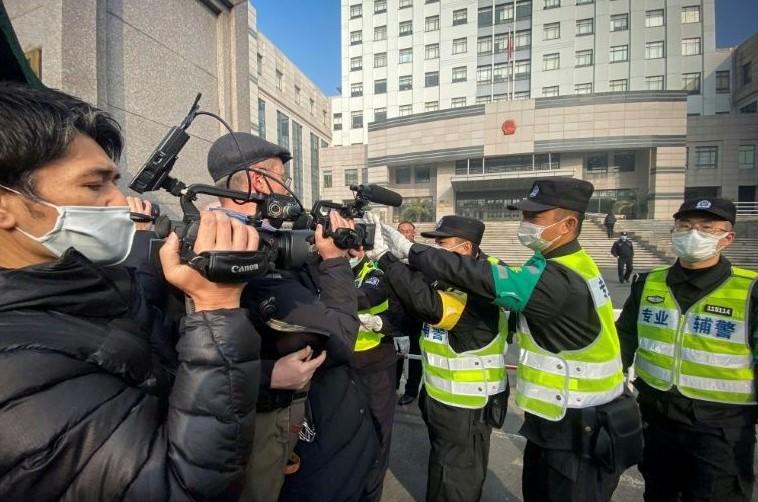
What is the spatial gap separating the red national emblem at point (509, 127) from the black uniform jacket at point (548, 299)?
106 feet

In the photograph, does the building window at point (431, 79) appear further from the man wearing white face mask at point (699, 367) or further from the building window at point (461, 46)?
the man wearing white face mask at point (699, 367)

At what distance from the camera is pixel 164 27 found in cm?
466

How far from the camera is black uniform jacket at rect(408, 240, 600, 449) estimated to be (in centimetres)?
191

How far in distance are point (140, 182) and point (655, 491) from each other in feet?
10.3

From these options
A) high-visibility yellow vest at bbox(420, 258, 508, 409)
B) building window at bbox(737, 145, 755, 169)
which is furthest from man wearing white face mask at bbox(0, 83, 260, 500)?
building window at bbox(737, 145, 755, 169)

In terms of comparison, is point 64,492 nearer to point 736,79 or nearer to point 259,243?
point 259,243

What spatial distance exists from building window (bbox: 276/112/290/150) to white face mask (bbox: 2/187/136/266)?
34629 mm

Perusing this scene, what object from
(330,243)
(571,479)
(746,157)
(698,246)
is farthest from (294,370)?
(746,157)

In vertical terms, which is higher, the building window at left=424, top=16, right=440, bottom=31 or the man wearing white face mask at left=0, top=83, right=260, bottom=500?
the building window at left=424, top=16, right=440, bottom=31

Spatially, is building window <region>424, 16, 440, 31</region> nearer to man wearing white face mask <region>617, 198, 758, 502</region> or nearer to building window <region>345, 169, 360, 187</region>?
building window <region>345, 169, 360, 187</region>

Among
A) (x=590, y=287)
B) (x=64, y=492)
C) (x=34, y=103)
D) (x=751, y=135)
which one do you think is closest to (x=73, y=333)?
(x=64, y=492)

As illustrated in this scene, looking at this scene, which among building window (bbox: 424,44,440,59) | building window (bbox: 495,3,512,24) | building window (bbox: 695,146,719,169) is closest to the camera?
building window (bbox: 695,146,719,169)

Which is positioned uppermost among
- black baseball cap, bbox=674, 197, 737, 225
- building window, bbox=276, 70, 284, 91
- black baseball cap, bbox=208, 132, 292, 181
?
building window, bbox=276, 70, 284, 91

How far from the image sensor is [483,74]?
37312 millimetres
